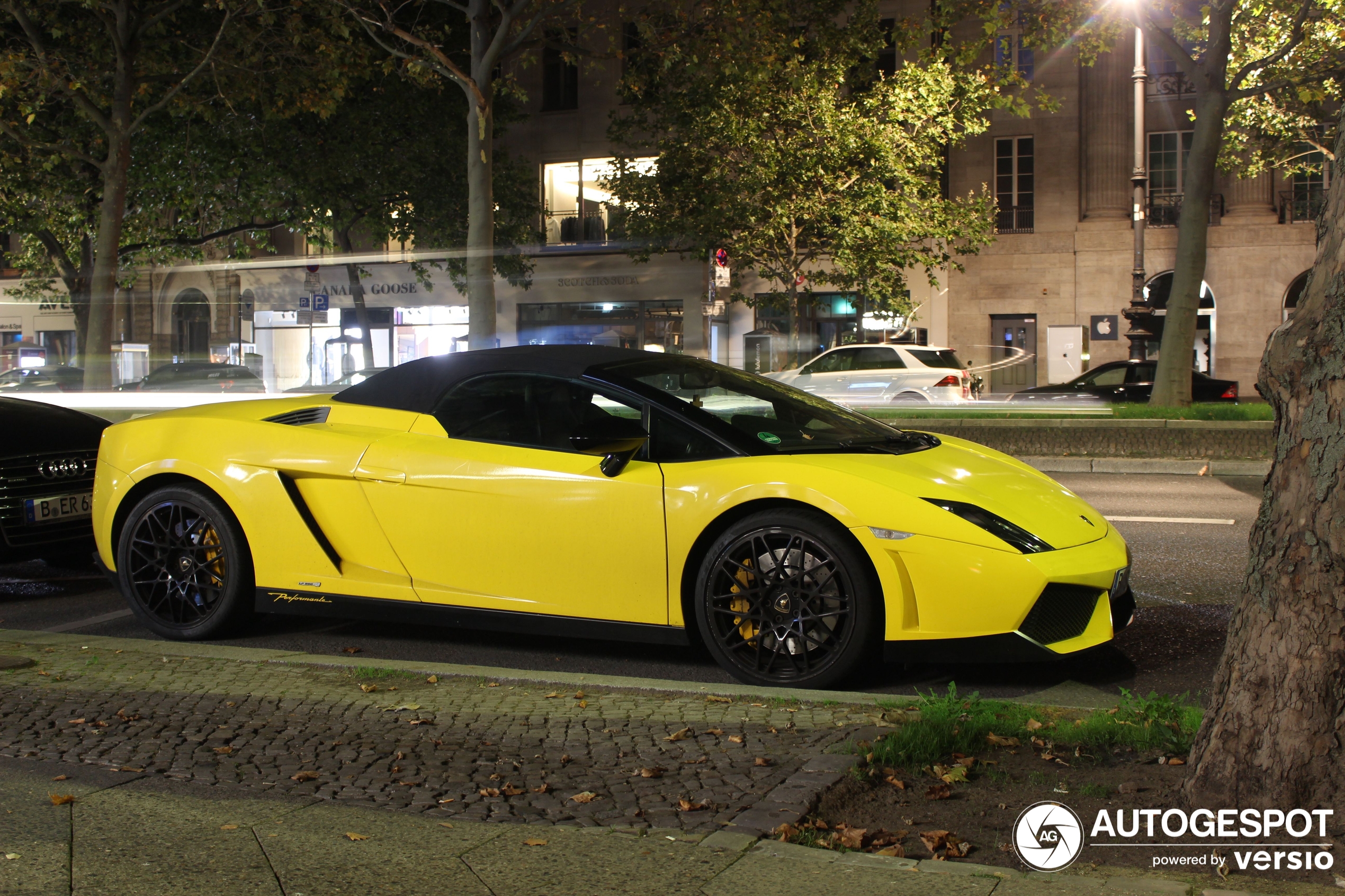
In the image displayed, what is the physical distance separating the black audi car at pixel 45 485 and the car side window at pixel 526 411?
2.79m

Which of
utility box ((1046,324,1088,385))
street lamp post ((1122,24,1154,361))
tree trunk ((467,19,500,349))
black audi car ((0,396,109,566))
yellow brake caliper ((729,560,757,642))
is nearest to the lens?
yellow brake caliper ((729,560,757,642))

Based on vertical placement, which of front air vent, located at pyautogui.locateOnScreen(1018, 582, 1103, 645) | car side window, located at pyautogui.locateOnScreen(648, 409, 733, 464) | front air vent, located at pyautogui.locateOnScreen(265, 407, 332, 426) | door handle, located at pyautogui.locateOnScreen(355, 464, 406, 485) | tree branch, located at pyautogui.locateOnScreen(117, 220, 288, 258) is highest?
tree branch, located at pyautogui.locateOnScreen(117, 220, 288, 258)

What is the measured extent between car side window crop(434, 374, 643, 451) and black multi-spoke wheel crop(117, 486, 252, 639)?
1.15 metres

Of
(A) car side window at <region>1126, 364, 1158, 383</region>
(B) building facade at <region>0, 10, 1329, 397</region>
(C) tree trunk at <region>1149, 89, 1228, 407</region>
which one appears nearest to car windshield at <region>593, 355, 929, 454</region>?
(C) tree trunk at <region>1149, 89, 1228, 407</region>

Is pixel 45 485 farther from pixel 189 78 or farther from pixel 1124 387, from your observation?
pixel 1124 387

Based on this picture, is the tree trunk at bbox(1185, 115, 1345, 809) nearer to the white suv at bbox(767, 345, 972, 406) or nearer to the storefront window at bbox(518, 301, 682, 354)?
the white suv at bbox(767, 345, 972, 406)

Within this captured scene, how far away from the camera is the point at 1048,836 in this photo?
291 cm

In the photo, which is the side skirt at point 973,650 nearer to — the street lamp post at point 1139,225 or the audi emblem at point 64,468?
the audi emblem at point 64,468

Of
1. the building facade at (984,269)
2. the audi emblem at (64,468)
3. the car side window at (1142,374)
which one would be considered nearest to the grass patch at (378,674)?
the audi emblem at (64,468)

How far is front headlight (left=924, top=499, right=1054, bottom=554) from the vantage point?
4.37 meters

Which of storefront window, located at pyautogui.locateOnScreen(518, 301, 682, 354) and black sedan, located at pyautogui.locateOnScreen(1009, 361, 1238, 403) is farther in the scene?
storefront window, located at pyautogui.locateOnScreen(518, 301, 682, 354)

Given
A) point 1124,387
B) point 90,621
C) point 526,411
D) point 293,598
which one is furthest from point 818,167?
point 293,598

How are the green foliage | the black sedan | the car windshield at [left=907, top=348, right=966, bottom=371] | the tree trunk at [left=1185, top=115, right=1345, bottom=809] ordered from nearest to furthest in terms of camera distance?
the tree trunk at [left=1185, top=115, right=1345, bottom=809]
the black sedan
the car windshield at [left=907, top=348, right=966, bottom=371]
the green foliage

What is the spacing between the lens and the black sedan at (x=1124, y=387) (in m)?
23.5
